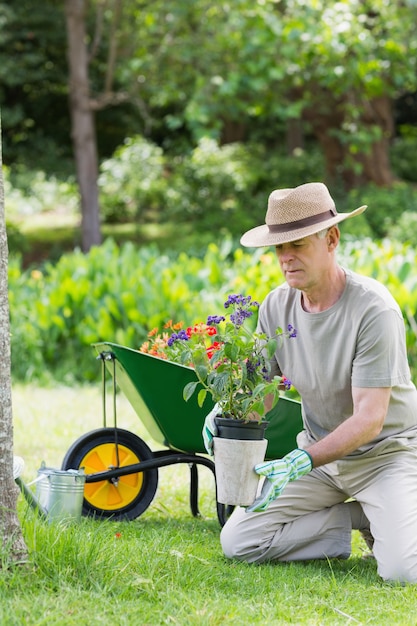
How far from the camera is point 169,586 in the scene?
260 cm

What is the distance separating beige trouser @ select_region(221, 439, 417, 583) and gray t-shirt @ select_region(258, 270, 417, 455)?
0.10 meters

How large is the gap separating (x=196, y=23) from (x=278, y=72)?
82.8 inches

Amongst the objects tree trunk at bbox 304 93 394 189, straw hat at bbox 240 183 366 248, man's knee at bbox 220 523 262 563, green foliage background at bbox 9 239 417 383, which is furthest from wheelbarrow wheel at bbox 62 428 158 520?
tree trunk at bbox 304 93 394 189

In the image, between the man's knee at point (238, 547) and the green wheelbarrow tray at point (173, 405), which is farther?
the green wheelbarrow tray at point (173, 405)

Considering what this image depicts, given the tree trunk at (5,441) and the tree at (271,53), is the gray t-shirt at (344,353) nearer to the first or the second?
the tree trunk at (5,441)

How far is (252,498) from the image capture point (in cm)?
283

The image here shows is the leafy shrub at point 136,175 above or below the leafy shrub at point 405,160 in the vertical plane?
below

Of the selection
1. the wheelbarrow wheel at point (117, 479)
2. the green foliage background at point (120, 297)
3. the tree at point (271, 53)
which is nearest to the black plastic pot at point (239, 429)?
the wheelbarrow wheel at point (117, 479)

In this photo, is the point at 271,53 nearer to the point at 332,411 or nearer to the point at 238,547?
the point at 332,411

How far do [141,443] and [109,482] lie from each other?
187mm

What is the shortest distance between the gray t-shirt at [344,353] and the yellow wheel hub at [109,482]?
0.75 meters

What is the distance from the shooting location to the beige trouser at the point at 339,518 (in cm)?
296

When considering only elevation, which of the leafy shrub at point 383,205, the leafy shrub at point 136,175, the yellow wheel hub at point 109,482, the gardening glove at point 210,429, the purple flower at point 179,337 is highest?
the leafy shrub at point 136,175

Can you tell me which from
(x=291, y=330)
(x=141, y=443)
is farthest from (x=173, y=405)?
(x=291, y=330)
